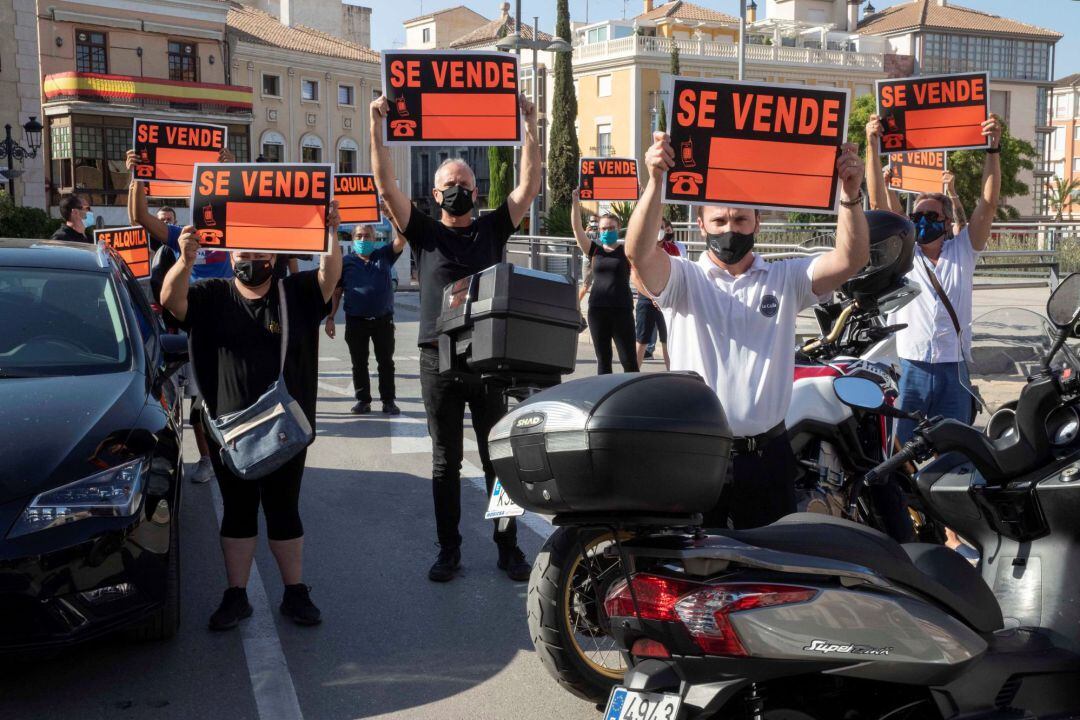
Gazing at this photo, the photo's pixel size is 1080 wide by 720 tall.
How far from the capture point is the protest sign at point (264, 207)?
5.57 m

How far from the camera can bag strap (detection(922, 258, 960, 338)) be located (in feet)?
20.2

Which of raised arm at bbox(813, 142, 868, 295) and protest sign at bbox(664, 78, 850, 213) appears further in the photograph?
protest sign at bbox(664, 78, 850, 213)

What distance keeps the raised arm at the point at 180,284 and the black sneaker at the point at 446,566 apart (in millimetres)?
1746

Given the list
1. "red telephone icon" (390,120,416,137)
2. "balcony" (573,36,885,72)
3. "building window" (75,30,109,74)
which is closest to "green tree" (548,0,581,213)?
"balcony" (573,36,885,72)

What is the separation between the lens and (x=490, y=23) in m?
86.8

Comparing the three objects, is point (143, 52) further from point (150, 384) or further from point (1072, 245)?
point (150, 384)

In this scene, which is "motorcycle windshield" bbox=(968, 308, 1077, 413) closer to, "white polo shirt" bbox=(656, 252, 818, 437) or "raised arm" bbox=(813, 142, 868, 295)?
"raised arm" bbox=(813, 142, 868, 295)

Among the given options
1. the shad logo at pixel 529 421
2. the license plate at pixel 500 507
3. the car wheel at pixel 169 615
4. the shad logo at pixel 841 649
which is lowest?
the car wheel at pixel 169 615

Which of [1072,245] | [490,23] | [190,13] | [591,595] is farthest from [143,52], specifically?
[591,595]

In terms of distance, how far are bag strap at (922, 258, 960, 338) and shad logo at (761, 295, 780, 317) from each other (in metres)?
2.59

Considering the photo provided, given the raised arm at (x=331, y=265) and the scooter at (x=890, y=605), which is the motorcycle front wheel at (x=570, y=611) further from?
the raised arm at (x=331, y=265)

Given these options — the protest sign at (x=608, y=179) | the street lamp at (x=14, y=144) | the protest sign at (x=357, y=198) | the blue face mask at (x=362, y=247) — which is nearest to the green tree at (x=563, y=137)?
the street lamp at (x=14, y=144)

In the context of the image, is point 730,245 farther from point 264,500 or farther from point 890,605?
point 264,500

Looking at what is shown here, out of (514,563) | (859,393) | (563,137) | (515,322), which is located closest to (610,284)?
(514,563)
